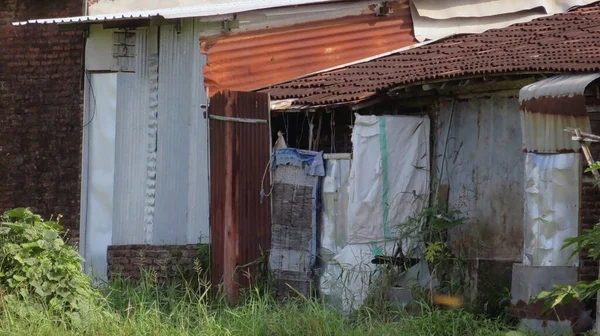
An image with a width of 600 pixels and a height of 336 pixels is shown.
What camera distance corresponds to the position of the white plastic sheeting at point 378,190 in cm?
1074

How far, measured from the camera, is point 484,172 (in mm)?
10430

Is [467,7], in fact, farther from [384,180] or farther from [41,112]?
[41,112]

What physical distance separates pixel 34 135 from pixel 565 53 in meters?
7.23

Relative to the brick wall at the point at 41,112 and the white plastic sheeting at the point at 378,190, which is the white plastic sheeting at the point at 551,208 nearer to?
the white plastic sheeting at the point at 378,190

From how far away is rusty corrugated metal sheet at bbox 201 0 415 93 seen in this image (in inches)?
501

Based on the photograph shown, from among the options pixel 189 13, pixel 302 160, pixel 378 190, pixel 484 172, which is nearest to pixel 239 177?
pixel 302 160

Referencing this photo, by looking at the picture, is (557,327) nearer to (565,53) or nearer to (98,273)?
(565,53)

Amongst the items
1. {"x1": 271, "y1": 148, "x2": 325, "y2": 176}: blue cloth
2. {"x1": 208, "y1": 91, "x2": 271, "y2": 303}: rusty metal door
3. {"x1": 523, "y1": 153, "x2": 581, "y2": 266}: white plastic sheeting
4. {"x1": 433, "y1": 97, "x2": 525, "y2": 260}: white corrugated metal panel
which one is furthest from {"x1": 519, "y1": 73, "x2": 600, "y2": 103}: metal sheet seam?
{"x1": 208, "y1": 91, "x2": 271, "y2": 303}: rusty metal door

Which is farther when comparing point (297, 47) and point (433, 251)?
point (297, 47)

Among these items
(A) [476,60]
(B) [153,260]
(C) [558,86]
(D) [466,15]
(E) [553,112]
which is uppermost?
(D) [466,15]

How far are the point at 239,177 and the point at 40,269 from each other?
263 centimetres

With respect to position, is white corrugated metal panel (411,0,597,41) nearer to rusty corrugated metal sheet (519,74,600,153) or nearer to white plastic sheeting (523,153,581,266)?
rusty corrugated metal sheet (519,74,600,153)

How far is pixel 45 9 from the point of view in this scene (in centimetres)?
1459

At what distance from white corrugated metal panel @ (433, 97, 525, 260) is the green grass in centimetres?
95
